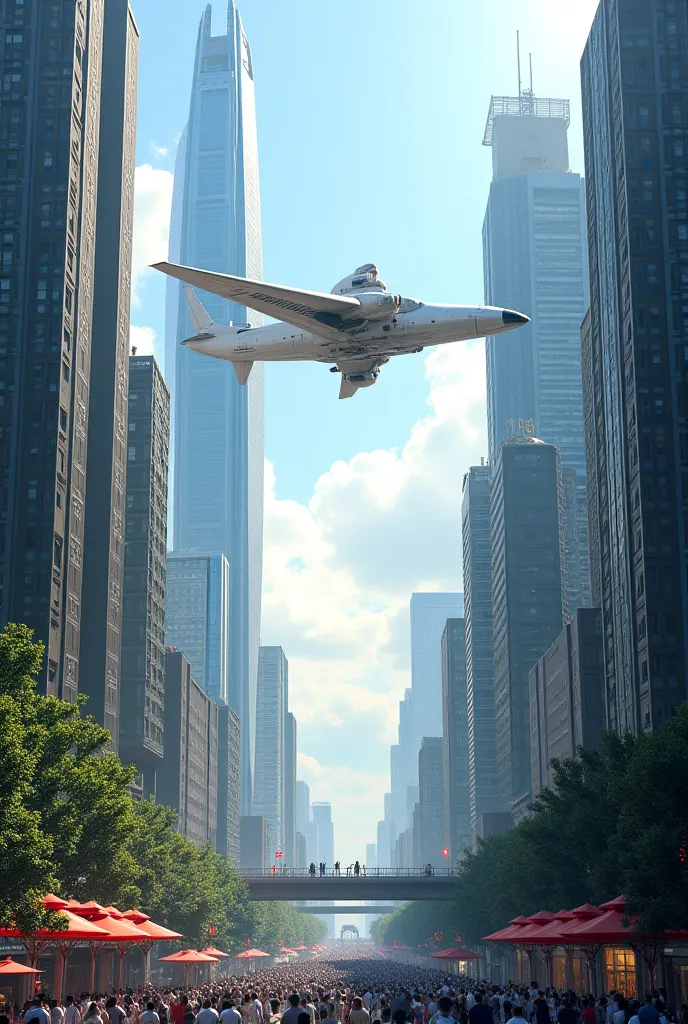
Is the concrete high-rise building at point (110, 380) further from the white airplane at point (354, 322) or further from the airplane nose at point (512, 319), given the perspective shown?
the airplane nose at point (512, 319)

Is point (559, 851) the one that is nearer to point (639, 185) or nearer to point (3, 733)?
point (3, 733)

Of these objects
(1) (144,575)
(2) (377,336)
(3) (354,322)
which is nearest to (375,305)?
(3) (354,322)

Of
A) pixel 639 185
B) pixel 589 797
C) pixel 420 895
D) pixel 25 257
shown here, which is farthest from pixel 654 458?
pixel 420 895

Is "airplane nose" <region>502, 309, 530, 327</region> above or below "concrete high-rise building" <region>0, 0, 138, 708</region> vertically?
below

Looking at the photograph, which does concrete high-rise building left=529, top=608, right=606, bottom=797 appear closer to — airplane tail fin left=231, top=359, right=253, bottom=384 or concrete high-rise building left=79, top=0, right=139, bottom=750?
concrete high-rise building left=79, top=0, right=139, bottom=750

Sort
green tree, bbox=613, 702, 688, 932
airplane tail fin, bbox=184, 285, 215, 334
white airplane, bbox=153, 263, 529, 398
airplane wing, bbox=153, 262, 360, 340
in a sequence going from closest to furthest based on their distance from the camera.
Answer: green tree, bbox=613, 702, 688, 932 < airplane wing, bbox=153, 262, 360, 340 < white airplane, bbox=153, 263, 529, 398 < airplane tail fin, bbox=184, 285, 215, 334

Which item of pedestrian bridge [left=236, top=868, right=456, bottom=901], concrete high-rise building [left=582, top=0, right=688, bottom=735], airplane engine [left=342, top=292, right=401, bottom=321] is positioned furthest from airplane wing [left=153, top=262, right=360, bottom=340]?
pedestrian bridge [left=236, top=868, right=456, bottom=901]

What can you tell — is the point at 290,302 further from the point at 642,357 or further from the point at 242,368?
the point at 642,357

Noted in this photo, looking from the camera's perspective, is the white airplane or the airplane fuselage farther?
the airplane fuselage
